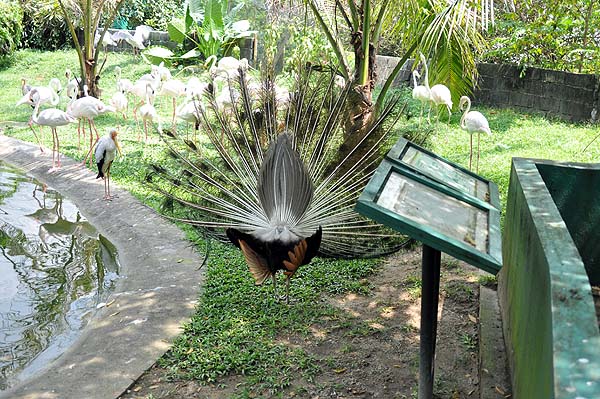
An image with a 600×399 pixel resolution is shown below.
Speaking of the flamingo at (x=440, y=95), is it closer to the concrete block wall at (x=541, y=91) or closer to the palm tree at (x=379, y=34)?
the palm tree at (x=379, y=34)

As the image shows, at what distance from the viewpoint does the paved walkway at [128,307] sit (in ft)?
13.0

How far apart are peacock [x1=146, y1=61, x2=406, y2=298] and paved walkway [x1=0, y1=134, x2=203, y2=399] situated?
58 cm

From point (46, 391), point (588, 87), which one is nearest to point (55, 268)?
point (46, 391)

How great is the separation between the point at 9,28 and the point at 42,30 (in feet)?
5.29

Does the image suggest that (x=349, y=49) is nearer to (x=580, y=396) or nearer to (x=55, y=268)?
(x=55, y=268)

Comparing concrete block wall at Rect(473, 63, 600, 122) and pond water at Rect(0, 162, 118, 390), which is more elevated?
concrete block wall at Rect(473, 63, 600, 122)

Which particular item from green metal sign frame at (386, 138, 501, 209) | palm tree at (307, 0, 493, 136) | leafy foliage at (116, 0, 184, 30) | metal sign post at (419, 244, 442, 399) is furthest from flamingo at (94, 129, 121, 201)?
leafy foliage at (116, 0, 184, 30)

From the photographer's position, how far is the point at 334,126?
5305 mm

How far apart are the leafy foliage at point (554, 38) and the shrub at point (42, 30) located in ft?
38.1

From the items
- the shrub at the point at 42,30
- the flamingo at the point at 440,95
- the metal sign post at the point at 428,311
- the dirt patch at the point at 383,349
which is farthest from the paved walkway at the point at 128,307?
the shrub at the point at 42,30

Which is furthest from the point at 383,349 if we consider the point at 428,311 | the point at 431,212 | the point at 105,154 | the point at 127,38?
the point at 127,38

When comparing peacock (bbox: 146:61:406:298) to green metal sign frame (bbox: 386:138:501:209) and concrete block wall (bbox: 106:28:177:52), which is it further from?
concrete block wall (bbox: 106:28:177:52)

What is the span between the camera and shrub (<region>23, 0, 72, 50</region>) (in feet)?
58.4

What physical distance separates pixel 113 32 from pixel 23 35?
120 inches
